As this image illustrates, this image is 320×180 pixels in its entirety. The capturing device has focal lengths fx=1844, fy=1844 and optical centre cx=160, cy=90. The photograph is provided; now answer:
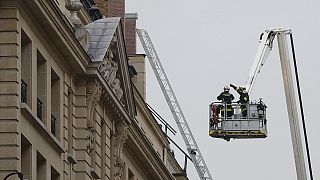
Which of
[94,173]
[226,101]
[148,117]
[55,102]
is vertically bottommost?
[94,173]

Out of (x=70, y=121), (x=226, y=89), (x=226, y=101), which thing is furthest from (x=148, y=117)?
(x=70, y=121)

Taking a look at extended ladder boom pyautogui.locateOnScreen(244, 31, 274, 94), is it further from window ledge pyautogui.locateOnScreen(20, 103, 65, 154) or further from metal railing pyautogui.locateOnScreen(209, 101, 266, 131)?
window ledge pyautogui.locateOnScreen(20, 103, 65, 154)

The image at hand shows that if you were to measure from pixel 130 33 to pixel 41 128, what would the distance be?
1484 inches

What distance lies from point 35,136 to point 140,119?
2846 cm

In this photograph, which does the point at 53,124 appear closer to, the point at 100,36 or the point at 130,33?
the point at 100,36

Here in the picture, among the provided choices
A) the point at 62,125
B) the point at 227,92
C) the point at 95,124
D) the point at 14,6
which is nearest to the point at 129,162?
the point at 227,92

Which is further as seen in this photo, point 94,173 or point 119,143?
point 119,143

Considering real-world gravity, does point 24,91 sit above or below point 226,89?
below

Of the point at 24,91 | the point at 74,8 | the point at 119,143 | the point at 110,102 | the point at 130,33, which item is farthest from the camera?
the point at 130,33

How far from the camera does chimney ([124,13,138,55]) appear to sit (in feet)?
323

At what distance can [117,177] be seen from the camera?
78562mm

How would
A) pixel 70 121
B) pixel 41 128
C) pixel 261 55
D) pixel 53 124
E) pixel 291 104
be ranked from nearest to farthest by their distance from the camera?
pixel 41 128 → pixel 53 124 → pixel 70 121 → pixel 291 104 → pixel 261 55

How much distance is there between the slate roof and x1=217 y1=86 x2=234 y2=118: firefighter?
38.4 ft

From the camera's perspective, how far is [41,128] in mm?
62125
